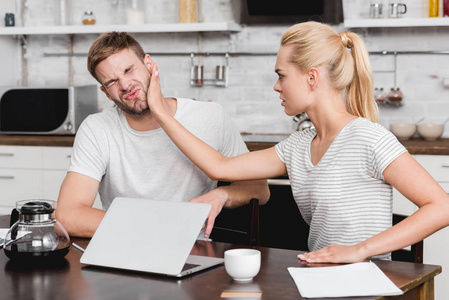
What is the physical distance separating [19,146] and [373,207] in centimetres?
278

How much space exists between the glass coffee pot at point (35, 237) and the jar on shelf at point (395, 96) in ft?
9.26

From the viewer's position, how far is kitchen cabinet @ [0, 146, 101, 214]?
3.87 meters

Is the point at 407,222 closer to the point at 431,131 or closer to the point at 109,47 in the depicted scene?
the point at 109,47

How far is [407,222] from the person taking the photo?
151 centimetres

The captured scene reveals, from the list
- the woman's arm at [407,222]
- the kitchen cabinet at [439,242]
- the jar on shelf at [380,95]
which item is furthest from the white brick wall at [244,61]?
the woman's arm at [407,222]

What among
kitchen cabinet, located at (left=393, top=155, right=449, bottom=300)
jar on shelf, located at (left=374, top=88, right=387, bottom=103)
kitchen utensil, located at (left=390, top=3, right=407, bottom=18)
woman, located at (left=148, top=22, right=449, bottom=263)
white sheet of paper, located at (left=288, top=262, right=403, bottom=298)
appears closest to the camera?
white sheet of paper, located at (left=288, top=262, right=403, bottom=298)

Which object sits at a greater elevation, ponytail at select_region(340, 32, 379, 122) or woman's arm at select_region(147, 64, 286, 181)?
ponytail at select_region(340, 32, 379, 122)

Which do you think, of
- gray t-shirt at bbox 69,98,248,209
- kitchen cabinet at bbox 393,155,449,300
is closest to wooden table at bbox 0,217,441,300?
gray t-shirt at bbox 69,98,248,209

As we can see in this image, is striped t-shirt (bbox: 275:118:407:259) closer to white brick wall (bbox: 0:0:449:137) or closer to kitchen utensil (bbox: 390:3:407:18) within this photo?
kitchen utensil (bbox: 390:3:407:18)

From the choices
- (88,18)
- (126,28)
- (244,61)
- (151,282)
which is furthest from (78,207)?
(88,18)

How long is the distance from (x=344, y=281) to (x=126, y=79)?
110 cm

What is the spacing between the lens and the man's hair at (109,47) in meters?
2.08

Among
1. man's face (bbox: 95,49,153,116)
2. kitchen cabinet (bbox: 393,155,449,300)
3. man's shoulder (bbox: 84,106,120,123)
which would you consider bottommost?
kitchen cabinet (bbox: 393,155,449,300)

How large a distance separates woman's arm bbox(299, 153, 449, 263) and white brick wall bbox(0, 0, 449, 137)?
8.11ft
